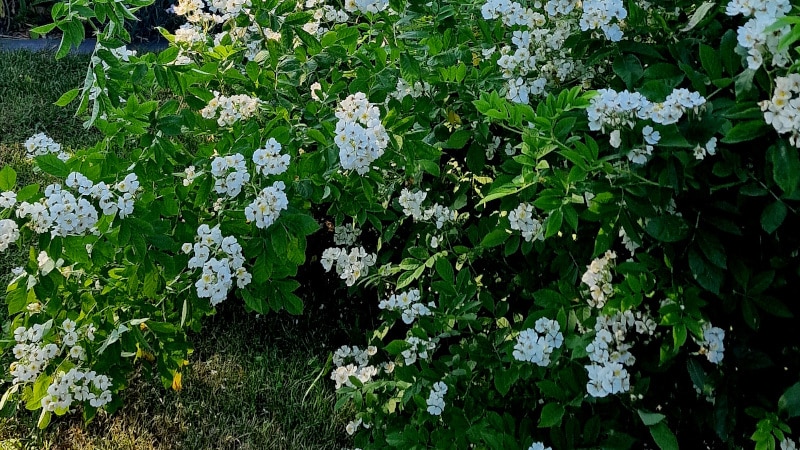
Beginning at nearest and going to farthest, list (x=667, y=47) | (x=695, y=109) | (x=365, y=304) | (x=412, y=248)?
(x=695, y=109) < (x=667, y=47) < (x=412, y=248) < (x=365, y=304)

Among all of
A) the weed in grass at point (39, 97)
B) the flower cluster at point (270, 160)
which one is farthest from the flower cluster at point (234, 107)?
the weed in grass at point (39, 97)

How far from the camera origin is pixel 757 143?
1.60m

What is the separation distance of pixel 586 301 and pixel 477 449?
425 millimetres

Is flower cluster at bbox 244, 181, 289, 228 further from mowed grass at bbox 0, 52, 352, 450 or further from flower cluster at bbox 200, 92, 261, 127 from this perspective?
mowed grass at bbox 0, 52, 352, 450

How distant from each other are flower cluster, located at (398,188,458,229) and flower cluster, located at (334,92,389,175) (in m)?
0.31

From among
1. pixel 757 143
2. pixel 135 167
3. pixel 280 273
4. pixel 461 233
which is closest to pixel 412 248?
pixel 461 233

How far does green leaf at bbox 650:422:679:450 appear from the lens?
1566 mm

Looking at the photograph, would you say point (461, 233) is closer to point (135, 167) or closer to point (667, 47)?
point (667, 47)

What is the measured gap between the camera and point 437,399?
186 cm

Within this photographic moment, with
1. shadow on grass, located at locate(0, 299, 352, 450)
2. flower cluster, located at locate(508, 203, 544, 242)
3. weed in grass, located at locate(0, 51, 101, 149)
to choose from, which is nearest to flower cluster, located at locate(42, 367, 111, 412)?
shadow on grass, located at locate(0, 299, 352, 450)

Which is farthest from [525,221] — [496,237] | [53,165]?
[53,165]

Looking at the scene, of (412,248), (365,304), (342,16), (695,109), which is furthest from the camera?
(365,304)

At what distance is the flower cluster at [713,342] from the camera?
1.63 meters

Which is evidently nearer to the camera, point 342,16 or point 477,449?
point 477,449
